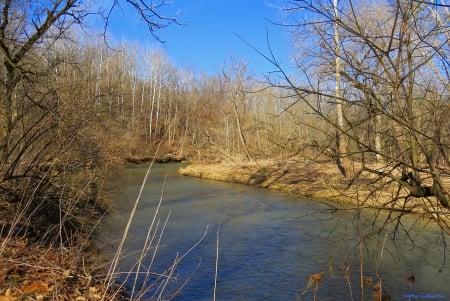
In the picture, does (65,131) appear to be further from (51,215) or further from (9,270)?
(9,270)

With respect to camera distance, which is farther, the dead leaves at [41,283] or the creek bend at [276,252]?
the creek bend at [276,252]

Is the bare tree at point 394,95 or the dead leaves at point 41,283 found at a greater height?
the bare tree at point 394,95

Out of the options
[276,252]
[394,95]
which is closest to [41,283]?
[394,95]

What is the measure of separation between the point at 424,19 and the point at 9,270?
4393mm

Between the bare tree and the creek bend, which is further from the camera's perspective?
the creek bend

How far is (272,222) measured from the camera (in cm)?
1425

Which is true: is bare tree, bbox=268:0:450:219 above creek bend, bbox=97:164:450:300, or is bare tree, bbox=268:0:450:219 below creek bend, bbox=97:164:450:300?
above

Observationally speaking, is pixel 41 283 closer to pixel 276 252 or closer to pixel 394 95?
pixel 394 95

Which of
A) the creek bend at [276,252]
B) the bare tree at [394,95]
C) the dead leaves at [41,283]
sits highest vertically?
the bare tree at [394,95]

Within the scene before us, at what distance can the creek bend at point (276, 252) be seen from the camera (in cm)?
777

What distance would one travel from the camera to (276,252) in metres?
10.5

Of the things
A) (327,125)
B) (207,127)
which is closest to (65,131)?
(327,125)

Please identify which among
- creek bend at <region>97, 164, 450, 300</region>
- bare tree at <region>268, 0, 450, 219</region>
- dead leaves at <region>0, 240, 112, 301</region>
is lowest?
creek bend at <region>97, 164, 450, 300</region>

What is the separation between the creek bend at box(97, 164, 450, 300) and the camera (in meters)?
7.77
